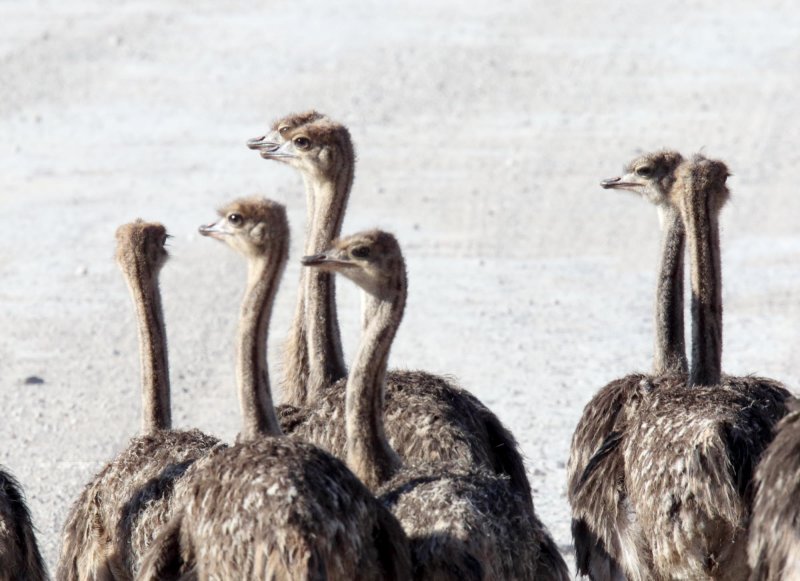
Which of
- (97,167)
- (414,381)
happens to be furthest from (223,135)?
(414,381)

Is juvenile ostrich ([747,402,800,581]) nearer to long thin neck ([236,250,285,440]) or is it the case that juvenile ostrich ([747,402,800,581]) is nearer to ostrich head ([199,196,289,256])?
long thin neck ([236,250,285,440])

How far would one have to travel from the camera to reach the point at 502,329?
38.8 ft

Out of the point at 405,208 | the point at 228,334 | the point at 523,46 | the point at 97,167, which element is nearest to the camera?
the point at 228,334

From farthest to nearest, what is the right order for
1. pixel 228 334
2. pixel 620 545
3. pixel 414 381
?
1. pixel 228 334
2. pixel 414 381
3. pixel 620 545

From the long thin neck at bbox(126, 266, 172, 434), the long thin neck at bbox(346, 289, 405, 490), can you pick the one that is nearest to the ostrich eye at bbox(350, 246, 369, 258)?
the long thin neck at bbox(346, 289, 405, 490)

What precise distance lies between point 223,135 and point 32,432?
7.03 metres

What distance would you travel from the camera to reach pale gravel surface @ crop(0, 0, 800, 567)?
428 inches

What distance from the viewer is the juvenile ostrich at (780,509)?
534 cm

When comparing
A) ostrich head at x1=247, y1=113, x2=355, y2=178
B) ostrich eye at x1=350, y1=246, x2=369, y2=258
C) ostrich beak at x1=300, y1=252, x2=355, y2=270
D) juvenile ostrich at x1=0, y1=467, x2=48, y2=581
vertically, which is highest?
ostrich head at x1=247, y1=113, x2=355, y2=178

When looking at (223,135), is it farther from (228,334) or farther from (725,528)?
(725,528)

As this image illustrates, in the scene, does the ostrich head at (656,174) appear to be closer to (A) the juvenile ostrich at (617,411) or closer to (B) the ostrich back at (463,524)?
(A) the juvenile ostrich at (617,411)

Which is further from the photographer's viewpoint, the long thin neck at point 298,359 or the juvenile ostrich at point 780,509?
the long thin neck at point 298,359

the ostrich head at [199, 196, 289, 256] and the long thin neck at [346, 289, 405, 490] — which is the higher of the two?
the ostrich head at [199, 196, 289, 256]

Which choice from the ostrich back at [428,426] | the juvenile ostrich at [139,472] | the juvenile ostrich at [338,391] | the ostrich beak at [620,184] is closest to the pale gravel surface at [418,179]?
the ostrich back at [428,426]
